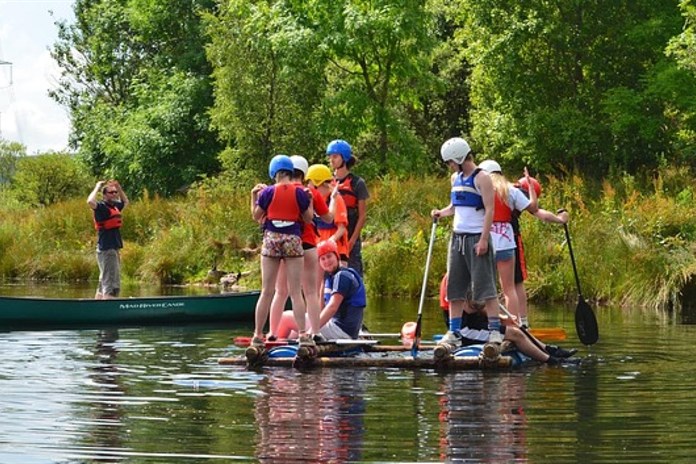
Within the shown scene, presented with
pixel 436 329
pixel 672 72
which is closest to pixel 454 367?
pixel 436 329

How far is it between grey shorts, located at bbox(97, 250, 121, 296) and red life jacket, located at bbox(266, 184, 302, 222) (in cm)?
659

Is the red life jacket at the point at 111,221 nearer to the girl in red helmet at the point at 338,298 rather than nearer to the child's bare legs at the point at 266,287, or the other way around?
the girl in red helmet at the point at 338,298

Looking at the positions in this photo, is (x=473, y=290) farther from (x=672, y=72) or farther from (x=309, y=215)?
(x=672, y=72)

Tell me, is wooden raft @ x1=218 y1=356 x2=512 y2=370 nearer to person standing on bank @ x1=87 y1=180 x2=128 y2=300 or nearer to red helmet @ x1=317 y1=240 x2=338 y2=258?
red helmet @ x1=317 y1=240 x2=338 y2=258

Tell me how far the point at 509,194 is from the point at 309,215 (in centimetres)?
207

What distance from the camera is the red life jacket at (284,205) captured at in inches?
516

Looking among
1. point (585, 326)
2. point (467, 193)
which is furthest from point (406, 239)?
point (467, 193)

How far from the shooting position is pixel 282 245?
43.1 feet

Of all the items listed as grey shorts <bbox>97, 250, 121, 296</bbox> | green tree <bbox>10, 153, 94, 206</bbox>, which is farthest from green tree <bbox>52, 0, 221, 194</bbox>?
grey shorts <bbox>97, 250, 121, 296</bbox>

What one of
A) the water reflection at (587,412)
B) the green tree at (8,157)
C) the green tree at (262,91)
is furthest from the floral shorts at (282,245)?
the green tree at (8,157)

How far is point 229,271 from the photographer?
30.6m

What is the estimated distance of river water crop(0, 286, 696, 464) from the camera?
853 centimetres

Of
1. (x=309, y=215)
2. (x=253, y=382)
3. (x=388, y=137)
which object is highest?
(x=388, y=137)

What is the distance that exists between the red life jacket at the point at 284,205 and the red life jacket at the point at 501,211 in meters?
1.92
